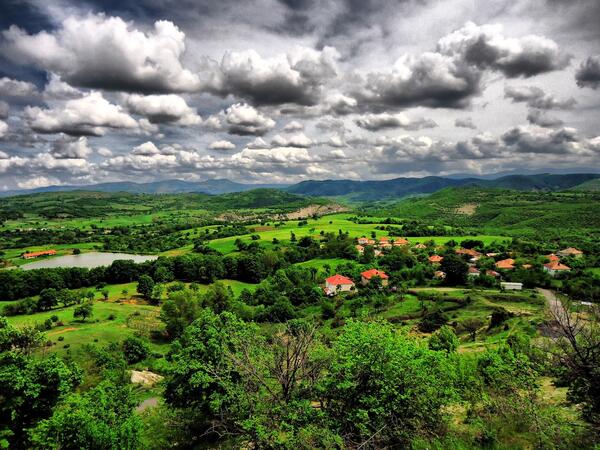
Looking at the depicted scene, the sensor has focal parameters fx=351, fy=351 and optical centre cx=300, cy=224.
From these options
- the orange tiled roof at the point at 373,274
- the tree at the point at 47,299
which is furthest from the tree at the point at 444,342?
the tree at the point at 47,299

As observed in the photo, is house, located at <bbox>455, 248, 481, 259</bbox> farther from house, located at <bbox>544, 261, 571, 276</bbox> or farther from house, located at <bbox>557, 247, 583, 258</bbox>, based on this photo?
house, located at <bbox>557, 247, 583, 258</bbox>

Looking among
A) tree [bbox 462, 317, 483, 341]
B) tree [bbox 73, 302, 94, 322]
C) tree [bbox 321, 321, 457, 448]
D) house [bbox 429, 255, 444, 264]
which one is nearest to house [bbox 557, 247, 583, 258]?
house [bbox 429, 255, 444, 264]

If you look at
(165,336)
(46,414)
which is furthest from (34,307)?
(46,414)

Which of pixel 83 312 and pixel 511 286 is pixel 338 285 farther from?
pixel 83 312

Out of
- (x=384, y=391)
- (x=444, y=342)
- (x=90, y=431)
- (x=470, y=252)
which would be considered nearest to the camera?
(x=384, y=391)

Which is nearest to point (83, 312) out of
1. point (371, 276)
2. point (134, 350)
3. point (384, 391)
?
point (134, 350)

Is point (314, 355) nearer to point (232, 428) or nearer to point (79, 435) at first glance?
point (232, 428)
